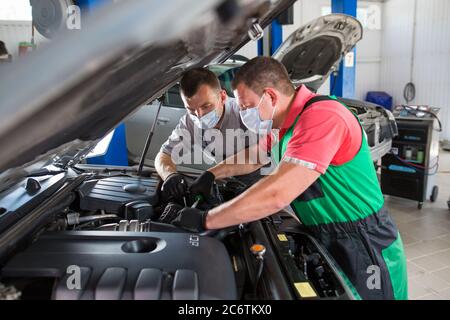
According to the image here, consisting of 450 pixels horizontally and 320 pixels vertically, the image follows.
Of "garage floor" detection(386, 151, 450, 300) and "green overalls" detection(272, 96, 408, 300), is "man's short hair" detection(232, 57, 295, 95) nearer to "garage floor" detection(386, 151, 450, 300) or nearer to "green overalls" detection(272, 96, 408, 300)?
"green overalls" detection(272, 96, 408, 300)

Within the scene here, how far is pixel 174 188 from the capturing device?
165 centimetres

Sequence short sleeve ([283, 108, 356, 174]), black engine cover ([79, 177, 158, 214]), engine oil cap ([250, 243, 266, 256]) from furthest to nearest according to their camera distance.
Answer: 1. black engine cover ([79, 177, 158, 214])
2. short sleeve ([283, 108, 356, 174])
3. engine oil cap ([250, 243, 266, 256])

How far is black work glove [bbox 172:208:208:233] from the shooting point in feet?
4.04

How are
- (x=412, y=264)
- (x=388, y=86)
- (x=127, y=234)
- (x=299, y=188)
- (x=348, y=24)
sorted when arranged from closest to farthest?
(x=127, y=234), (x=299, y=188), (x=412, y=264), (x=348, y=24), (x=388, y=86)

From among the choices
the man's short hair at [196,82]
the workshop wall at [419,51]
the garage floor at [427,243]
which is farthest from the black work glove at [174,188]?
the workshop wall at [419,51]

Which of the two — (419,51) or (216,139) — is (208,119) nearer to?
(216,139)

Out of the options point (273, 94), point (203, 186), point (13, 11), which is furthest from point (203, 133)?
point (13, 11)

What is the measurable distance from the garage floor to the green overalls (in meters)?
1.19

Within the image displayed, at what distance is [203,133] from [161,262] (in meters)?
1.48

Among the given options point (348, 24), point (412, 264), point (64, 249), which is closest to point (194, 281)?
point (64, 249)

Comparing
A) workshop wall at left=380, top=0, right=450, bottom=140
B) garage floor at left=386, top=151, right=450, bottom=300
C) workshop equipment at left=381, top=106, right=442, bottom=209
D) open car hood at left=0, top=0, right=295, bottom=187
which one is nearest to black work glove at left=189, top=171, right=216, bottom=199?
open car hood at left=0, top=0, right=295, bottom=187

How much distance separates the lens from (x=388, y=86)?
31.0ft
